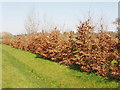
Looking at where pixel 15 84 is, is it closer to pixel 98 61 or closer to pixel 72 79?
pixel 72 79

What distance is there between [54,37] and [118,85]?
7.16m

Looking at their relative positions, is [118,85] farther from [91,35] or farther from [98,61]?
[91,35]

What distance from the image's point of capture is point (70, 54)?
9.31m

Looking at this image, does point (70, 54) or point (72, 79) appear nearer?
point (72, 79)

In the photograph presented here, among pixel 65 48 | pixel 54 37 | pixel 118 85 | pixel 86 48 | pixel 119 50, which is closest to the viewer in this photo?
pixel 118 85

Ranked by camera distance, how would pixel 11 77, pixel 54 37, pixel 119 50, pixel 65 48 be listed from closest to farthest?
pixel 119 50 → pixel 11 77 → pixel 65 48 → pixel 54 37

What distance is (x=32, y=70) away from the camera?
880 cm

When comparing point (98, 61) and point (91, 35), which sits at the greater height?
point (91, 35)

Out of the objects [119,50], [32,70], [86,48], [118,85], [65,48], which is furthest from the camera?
[65,48]

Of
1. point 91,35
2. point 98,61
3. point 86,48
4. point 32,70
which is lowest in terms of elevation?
point 32,70

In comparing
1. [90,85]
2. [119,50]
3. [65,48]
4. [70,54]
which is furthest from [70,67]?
[119,50]

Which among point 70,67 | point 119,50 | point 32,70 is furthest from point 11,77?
point 119,50

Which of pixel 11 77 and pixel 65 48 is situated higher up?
pixel 65 48

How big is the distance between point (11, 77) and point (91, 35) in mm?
5229
